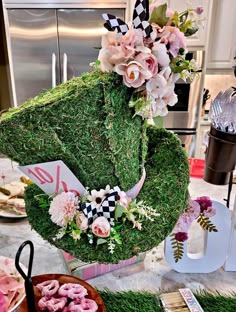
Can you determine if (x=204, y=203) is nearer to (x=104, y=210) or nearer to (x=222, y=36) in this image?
(x=104, y=210)

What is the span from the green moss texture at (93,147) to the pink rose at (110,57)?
20 mm

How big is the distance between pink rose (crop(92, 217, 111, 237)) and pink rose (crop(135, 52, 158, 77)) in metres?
0.32

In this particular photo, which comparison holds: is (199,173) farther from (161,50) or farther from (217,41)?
(217,41)

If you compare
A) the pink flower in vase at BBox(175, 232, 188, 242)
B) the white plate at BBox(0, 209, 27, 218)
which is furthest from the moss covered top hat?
the white plate at BBox(0, 209, 27, 218)

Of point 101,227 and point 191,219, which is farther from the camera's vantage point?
point 191,219

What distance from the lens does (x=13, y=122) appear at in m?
0.61

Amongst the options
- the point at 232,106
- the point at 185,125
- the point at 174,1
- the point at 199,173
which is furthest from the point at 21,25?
the point at 232,106

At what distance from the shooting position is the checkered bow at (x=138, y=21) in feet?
2.12

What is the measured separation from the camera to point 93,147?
27.5 inches

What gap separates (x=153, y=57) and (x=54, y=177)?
31 centimetres

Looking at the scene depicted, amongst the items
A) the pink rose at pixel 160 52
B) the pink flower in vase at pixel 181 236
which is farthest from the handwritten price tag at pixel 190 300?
the pink rose at pixel 160 52

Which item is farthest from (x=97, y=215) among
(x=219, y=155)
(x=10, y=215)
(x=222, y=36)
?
(x=222, y=36)

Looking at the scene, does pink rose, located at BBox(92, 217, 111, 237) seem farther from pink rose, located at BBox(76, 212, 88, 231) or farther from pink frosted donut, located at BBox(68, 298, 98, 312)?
pink frosted donut, located at BBox(68, 298, 98, 312)

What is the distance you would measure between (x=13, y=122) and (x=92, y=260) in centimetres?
33
